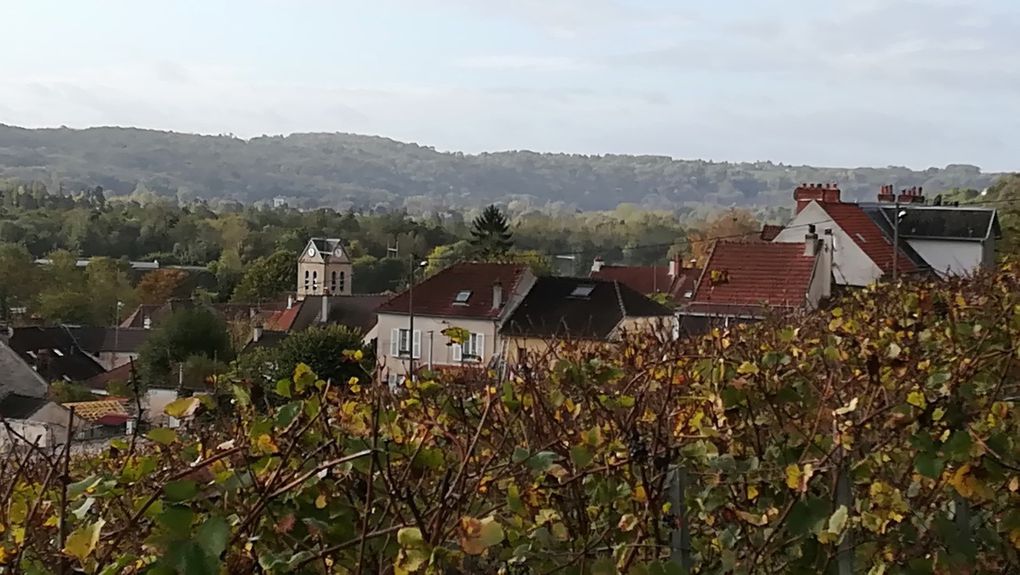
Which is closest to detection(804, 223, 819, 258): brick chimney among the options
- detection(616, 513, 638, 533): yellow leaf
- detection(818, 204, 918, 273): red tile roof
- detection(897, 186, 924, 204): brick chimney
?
detection(818, 204, 918, 273): red tile roof

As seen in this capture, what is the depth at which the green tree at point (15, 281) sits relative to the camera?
56344mm

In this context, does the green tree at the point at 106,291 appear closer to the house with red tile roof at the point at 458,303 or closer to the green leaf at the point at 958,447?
the house with red tile roof at the point at 458,303

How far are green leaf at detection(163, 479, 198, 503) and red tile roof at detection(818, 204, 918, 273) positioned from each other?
20.9 m

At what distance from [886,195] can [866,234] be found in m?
6.85

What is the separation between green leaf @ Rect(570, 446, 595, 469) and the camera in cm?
212

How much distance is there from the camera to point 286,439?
1987 millimetres

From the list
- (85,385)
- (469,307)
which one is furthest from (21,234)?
(469,307)

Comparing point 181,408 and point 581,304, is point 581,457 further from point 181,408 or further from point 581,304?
point 581,304

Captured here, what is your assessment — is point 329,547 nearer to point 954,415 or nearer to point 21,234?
point 954,415

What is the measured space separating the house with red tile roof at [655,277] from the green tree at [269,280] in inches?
737

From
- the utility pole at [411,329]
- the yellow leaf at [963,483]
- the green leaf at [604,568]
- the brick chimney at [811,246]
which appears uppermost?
the yellow leaf at [963,483]

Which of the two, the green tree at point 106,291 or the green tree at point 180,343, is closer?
the green tree at point 180,343

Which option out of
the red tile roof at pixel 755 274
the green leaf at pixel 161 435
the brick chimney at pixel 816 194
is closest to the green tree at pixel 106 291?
the brick chimney at pixel 816 194

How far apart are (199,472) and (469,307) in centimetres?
2502
